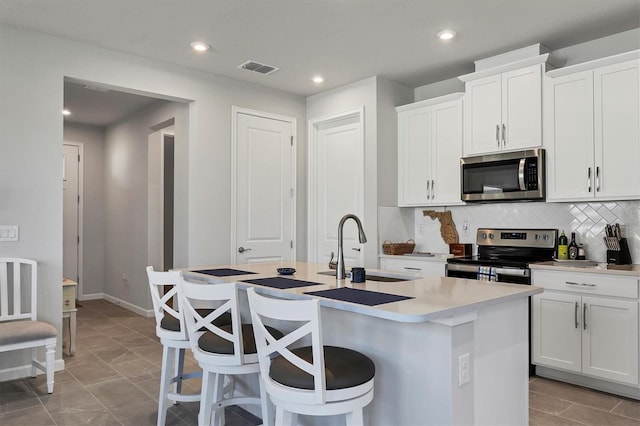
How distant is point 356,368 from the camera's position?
1.85 metres

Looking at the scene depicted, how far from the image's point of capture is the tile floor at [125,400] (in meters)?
2.84

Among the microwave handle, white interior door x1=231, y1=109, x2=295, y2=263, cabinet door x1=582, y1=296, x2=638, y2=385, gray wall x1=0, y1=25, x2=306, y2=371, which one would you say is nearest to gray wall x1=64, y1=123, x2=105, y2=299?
gray wall x1=0, y1=25, x2=306, y2=371

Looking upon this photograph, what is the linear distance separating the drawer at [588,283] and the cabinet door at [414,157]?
56.9 inches

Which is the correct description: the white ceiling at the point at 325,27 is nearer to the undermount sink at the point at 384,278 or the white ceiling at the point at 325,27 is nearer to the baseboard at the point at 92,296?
the undermount sink at the point at 384,278

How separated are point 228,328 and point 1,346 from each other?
5.84 ft

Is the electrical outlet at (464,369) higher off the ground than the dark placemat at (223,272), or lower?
lower

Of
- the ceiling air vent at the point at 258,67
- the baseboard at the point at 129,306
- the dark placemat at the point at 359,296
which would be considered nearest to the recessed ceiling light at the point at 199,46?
the ceiling air vent at the point at 258,67

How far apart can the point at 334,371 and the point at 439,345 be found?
0.43m

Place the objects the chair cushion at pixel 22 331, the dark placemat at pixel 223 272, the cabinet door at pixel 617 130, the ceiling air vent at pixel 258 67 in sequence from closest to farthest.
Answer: the dark placemat at pixel 223 272 < the chair cushion at pixel 22 331 < the cabinet door at pixel 617 130 < the ceiling air vent at pixel 258 67

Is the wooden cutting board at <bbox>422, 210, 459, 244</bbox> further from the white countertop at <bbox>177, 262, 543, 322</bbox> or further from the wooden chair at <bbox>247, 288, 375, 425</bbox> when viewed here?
the wooden chair at <bbox>247, 288, 375, 425</bbox>

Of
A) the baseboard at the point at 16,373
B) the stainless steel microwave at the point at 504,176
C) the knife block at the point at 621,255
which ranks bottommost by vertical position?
the baseboard at the point at 16,373

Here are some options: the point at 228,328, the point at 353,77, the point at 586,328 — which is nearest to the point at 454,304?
the point at 228,328

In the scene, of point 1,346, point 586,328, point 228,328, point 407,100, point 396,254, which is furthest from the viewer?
point 407,100

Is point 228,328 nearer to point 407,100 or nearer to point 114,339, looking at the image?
point 114,339
